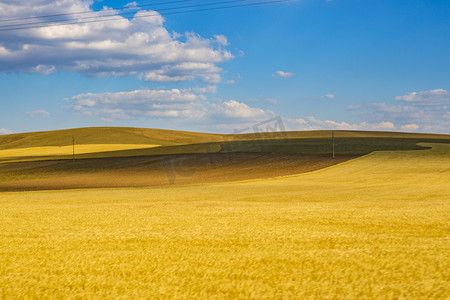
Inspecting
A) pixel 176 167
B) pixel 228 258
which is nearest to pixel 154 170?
pixel 176 167

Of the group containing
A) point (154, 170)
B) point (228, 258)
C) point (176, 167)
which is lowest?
point (154, 170)

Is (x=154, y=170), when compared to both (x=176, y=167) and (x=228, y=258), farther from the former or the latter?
(x=228, y=258)

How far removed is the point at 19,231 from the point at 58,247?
281 cm

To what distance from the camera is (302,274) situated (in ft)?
17.5

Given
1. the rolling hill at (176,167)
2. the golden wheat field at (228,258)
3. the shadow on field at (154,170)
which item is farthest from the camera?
the rolling hill at (176,167)

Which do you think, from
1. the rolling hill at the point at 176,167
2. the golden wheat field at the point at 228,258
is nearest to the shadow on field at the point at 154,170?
the rolling hill at the point at 176,167

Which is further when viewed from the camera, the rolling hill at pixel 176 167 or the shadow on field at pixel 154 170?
the rolling hill at pixel 176 167

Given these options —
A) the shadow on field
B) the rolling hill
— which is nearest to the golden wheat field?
the shadow on field

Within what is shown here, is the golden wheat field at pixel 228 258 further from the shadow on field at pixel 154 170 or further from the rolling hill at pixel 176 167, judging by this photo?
the rolling hill at pixel 176 167

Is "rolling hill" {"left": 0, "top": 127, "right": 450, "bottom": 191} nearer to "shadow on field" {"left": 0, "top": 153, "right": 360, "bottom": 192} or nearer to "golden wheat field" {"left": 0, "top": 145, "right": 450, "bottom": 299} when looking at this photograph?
"shadow on field" {"left": 0, "top": 153, "right": 360, "bottom": 192}

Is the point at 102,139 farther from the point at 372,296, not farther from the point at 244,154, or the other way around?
the point at 372,296

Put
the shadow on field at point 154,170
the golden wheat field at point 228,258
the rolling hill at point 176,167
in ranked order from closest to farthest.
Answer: the golden wheat field at point 228,258 → the shadow on field at point 154,170 → the rolling hill at point 176,167

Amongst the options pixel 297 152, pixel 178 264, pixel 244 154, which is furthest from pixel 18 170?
pixel 178 264

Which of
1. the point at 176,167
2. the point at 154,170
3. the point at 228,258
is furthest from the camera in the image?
the point at 176,167
